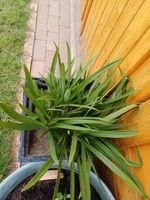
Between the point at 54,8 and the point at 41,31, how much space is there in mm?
442

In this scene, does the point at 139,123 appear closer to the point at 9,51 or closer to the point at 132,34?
the point at 132,34

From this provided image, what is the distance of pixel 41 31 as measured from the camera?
2484mm

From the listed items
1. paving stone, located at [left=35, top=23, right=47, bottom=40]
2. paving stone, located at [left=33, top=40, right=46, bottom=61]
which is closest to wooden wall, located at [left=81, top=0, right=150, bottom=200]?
paving stone, located at [left=33, top=40, right=46, bottom=61]

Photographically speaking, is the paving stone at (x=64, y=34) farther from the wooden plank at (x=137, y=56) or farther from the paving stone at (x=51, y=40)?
the wooden plank at (x=137, y=56)

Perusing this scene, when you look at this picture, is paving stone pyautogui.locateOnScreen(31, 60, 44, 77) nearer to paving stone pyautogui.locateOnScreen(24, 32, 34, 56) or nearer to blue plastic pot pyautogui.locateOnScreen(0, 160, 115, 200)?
paving stone pyautogui.locateOnScreen(24, 32, 34, 56)

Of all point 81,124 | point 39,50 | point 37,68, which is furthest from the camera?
point 39,50

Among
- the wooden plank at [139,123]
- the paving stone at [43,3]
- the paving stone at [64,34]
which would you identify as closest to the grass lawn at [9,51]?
the paving stone at [43,3]

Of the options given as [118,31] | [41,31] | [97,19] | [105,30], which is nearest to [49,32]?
[41,31]

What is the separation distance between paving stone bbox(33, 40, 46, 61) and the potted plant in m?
0.94

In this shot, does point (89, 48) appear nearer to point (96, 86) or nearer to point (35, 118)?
point (96, 86)

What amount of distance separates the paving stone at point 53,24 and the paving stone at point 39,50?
0.21 metres

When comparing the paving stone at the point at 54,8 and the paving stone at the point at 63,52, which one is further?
the paving stone at the point at 54,8

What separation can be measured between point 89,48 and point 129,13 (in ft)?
2.61

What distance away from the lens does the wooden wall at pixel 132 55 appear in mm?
1067
